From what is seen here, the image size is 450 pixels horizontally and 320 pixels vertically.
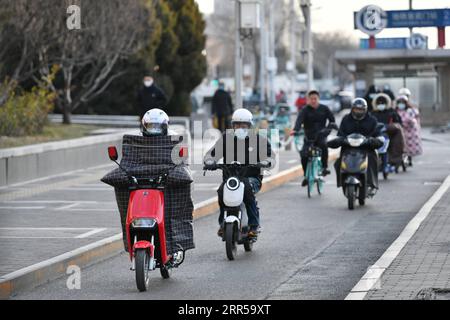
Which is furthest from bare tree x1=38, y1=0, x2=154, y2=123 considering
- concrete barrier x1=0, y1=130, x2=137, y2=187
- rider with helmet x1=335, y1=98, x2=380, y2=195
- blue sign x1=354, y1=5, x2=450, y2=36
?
rider with helmet x1=335, y1=98, x2=380, y2=195

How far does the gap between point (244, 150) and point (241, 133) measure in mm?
188

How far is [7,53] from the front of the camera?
30.5m

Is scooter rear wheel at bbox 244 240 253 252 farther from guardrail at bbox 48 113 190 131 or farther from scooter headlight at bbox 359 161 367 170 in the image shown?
guardrail at bbox 48 113 190 131

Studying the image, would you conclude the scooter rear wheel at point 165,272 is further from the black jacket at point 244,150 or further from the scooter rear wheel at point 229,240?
the black jacket at point 244,150

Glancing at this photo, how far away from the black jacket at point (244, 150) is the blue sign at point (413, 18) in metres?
18.3

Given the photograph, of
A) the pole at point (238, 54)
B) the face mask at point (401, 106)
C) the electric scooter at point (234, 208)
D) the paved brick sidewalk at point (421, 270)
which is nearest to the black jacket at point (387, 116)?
the face mask at point (401, 106)

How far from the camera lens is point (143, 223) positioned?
11633 mm

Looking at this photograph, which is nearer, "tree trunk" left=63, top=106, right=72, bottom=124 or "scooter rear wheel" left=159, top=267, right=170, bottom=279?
"scooter rear wheel" left=159, top=267, right=170, bottom=279

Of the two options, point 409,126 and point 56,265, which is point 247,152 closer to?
point 56,265

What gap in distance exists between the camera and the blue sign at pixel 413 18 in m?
36.0

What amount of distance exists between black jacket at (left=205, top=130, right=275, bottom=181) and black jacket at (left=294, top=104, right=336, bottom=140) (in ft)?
26.7

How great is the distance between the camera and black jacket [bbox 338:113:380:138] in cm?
2058

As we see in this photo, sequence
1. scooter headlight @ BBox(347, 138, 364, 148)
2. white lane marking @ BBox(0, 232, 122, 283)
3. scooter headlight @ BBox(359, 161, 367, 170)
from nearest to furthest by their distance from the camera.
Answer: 1. white lane marking @ BBox(0, 232, 122, 283)
2. scooter headlight @ BBox(359, 161, 367, 170)
3. scooter headlight @ BBox(347, 138, 364, 148)
